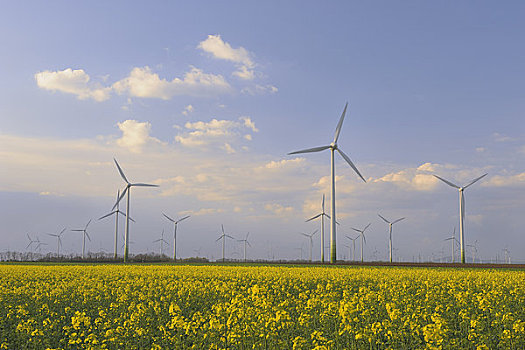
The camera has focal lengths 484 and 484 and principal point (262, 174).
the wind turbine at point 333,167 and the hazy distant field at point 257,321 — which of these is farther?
the wind turbine at point 333,167

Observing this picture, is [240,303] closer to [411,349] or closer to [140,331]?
[140,331]

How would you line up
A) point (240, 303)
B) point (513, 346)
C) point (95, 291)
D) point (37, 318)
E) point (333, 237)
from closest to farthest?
point (513, 346)
point (240, 303)
point (37, 318)
point (95, 291)
point (333, 237)

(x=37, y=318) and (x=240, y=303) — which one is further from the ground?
(x=240, y=303)

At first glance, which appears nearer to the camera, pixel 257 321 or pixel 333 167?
pixel 257 321

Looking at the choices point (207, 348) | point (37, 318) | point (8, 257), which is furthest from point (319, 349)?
point (8, 257)

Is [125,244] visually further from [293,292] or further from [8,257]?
[293,292]

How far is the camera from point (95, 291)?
22.1m

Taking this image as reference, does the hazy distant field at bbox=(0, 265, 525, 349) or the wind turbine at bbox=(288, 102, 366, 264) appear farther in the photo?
the wind turbine at bbox=(288, 102, 366, 264)

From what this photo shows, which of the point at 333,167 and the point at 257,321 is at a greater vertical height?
the point at 333,167

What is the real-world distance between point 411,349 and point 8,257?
10821cm

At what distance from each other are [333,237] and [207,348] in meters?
63.7

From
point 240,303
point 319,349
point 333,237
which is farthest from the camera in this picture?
point 333,237

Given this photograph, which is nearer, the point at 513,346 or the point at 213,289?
the point at 513,346

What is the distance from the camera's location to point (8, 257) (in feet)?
338
